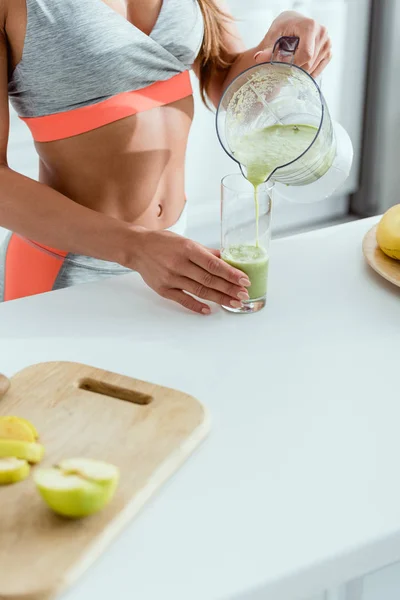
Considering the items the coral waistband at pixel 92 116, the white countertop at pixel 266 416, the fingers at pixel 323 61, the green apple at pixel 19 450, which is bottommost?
the white countertop at pixel 266 416

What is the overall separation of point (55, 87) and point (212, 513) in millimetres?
800

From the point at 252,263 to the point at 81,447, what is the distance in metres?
0.37

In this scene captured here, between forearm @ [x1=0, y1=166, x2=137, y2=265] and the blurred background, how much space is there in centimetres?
122

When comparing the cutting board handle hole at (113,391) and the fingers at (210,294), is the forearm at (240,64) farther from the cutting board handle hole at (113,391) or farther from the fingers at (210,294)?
the cutting board handle hole at (113,391)

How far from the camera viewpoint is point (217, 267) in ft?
3.25

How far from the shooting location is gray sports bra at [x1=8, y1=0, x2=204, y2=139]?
116cm

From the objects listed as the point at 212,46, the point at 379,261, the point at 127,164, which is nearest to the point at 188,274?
the point at 379,261

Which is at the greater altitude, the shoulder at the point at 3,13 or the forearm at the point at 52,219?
the shoulder at the point at 3,13

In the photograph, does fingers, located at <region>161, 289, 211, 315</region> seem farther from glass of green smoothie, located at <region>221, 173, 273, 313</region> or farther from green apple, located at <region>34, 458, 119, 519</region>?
green apple, located at <region>34, 458, 119, 519</region>

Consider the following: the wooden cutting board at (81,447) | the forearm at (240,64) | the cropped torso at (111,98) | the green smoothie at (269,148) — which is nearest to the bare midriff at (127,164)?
the cropped torso at (111,98)

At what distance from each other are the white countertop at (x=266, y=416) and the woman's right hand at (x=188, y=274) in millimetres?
28

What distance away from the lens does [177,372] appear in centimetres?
89

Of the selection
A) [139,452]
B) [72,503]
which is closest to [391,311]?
[139,452]

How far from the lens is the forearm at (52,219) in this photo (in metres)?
1.10
